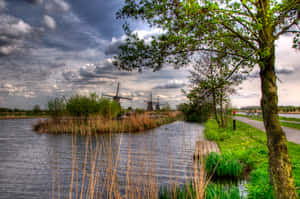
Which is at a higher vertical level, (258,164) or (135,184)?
(135,184)

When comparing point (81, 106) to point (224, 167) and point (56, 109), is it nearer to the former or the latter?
point (56, 109)

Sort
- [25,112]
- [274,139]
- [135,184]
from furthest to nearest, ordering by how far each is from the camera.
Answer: [25,112], [135,184], [274,139]

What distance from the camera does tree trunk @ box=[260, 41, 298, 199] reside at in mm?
3006

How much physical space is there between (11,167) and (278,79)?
11.1 metres

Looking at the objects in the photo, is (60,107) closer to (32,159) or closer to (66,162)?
(32,159)

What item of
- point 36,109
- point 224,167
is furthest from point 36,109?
point 224,167

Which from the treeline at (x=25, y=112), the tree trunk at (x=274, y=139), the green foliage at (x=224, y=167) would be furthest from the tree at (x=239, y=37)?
the treeline at (x=25, y=112)

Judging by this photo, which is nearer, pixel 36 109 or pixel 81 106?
pixel 81 106

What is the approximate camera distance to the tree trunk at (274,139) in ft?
9.86

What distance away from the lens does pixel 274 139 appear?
10.1 feet

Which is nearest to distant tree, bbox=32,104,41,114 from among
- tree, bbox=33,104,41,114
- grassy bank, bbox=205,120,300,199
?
tree, bbox=33,104,41,114

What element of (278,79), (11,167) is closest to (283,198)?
(278,79)

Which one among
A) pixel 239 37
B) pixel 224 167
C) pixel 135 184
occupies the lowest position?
pixel 224 167

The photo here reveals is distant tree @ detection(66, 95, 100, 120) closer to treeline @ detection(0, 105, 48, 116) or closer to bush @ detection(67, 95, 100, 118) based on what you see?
bush @ detection(67, 95, 100, 118)
